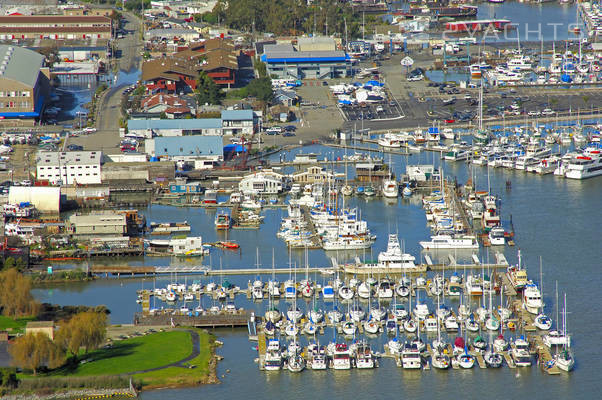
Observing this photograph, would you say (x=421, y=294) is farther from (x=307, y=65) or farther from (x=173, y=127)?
(x=307, y=65)

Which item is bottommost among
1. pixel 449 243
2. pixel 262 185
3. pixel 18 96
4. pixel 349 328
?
pixel 349 328

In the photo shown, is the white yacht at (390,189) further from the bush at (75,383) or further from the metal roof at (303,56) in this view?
the metal roof at (303,56)

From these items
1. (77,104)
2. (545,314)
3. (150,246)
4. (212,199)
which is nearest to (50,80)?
(77,104)

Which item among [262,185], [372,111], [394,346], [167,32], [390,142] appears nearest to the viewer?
[394,346]

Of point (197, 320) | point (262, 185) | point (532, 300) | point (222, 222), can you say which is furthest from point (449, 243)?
point (197, 320)

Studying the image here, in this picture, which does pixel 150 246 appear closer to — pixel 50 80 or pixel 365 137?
pixel 365 137

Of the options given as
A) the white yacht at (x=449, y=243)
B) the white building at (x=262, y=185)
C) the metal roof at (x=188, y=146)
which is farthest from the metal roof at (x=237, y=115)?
the white yacht at (x=449, y=243)

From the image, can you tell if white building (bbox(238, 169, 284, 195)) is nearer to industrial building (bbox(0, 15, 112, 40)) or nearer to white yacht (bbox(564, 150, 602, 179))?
white yacht (bbox(564, 150, 602, 179))
